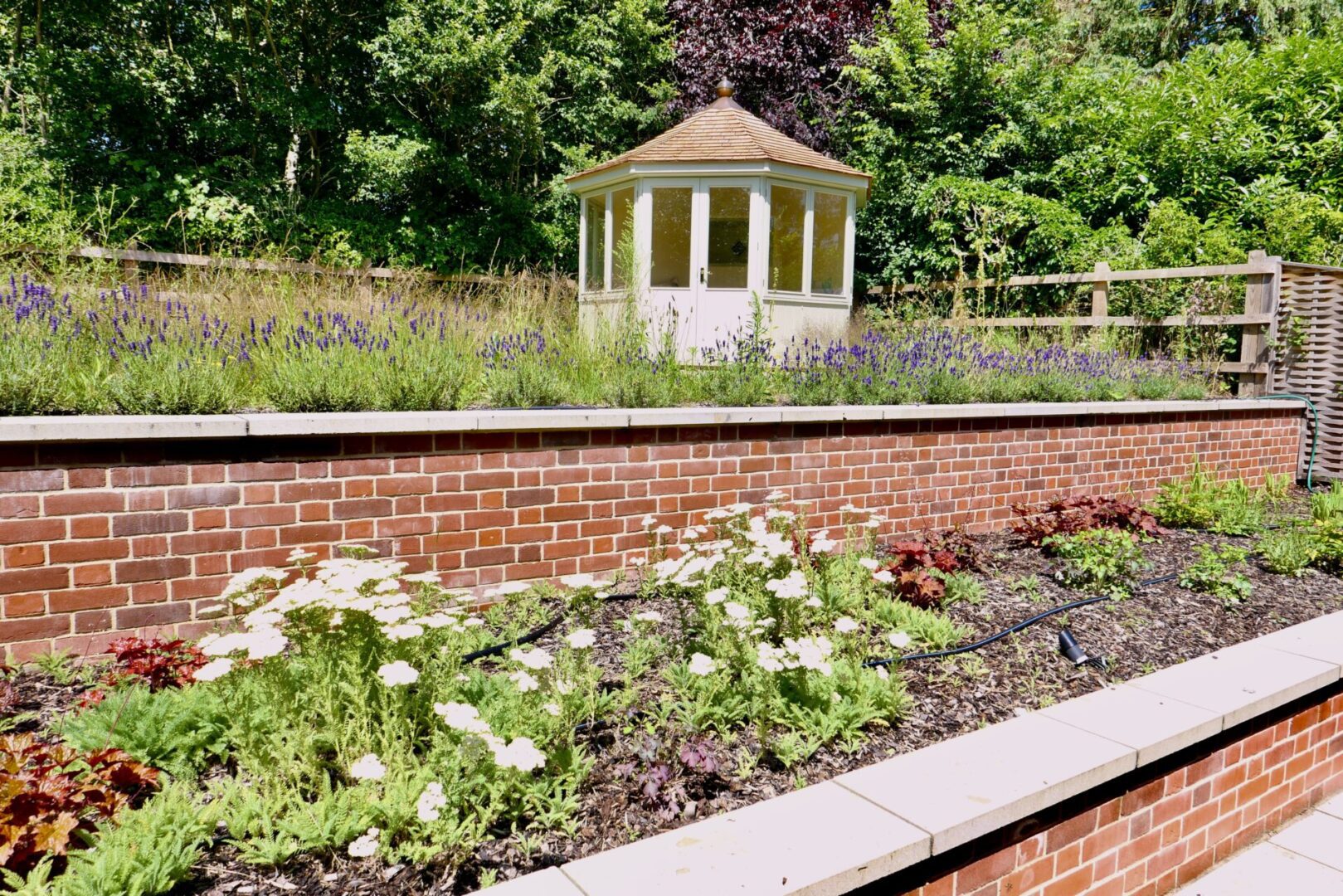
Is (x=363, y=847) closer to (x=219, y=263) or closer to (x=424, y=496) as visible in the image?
(x=424, y=496)

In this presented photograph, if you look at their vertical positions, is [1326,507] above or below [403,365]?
below

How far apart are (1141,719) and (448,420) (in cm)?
255

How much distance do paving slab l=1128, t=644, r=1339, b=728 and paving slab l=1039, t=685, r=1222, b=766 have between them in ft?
0.22

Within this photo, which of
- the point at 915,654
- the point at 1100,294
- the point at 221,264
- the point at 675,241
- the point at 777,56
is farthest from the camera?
the point at 777,56

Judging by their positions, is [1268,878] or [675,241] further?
[675,241]

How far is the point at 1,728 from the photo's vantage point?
2217 mm

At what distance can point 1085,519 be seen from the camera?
14.4ft

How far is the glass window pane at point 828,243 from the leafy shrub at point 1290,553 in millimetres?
5998

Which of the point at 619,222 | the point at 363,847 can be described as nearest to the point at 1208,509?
the point at 363,847

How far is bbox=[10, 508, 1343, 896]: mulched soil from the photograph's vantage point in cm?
176

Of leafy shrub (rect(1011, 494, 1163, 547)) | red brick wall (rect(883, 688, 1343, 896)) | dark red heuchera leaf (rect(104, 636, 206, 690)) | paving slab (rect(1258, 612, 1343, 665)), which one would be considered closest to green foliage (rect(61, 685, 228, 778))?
dark red heuchera leaf (rect(104, 636, 206, 690))

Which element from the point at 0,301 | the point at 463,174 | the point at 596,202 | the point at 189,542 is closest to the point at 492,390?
the point at 189,542

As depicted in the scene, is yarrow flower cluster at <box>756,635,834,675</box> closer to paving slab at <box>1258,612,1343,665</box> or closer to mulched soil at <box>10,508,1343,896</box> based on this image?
mulched soil at <box>10,508,1343,896</box>

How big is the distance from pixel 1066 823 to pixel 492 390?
2.91 metres
